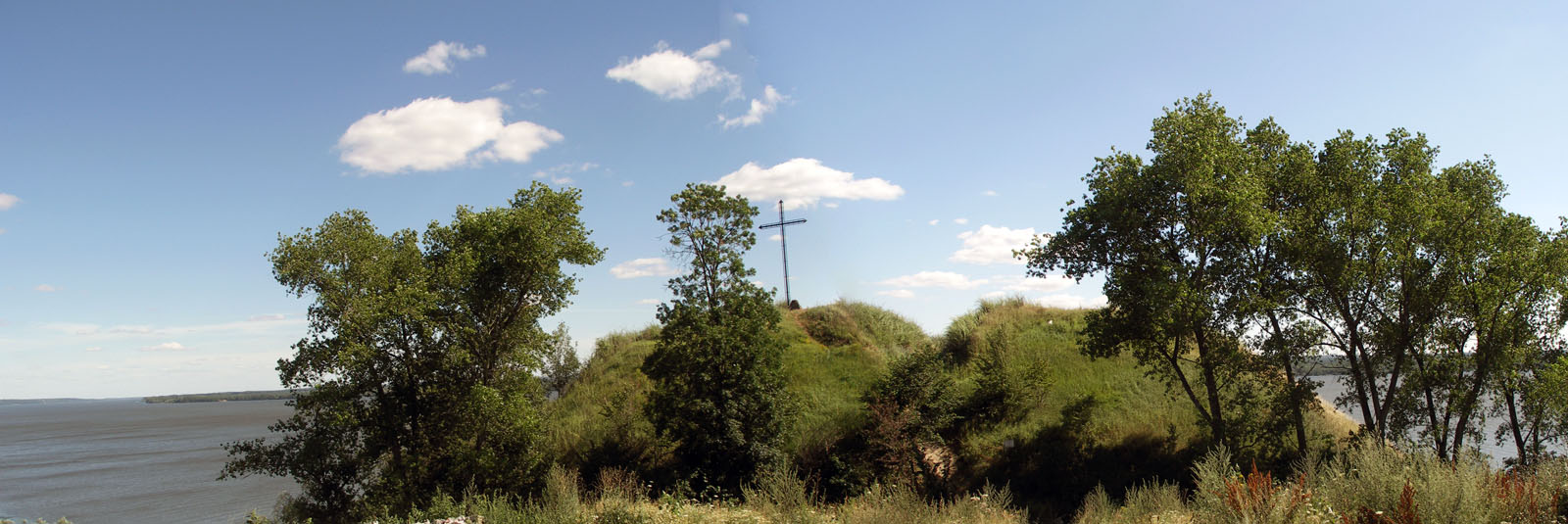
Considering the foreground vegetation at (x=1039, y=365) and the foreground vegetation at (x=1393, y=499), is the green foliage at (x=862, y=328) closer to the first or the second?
the foreground vegetation at (x=1039, y=365)

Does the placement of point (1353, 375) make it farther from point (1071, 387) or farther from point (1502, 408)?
point (1071, 387)

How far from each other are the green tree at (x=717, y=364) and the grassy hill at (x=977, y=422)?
4.46 ft

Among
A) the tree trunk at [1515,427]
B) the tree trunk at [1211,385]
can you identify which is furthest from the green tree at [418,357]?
the tree trunk at [1515,427]

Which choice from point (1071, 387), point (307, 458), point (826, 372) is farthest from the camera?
point (826, 372)

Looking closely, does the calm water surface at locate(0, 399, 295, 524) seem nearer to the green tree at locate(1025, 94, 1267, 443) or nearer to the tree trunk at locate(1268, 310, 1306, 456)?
the green tree at locate(1025, 94, 1267, 443)

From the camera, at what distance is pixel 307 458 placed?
17.5m

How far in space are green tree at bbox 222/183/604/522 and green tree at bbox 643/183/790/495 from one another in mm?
3013

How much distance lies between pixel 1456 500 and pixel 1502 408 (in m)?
12.8

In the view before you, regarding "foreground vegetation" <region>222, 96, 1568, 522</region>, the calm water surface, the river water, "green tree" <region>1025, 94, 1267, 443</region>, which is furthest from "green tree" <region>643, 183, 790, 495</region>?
the calm water surface

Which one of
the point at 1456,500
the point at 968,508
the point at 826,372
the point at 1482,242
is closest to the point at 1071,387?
the point at 826,372

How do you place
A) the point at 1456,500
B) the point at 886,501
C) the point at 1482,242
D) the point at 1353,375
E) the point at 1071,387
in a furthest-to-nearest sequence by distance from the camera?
the point at 1071,387, the point at 1353,375, the point at 1482,242, the point at 886,501, the point at 1456,500

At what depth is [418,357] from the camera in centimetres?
1859

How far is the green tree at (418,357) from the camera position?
17.3 m

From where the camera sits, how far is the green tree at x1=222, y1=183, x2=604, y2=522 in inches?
680
